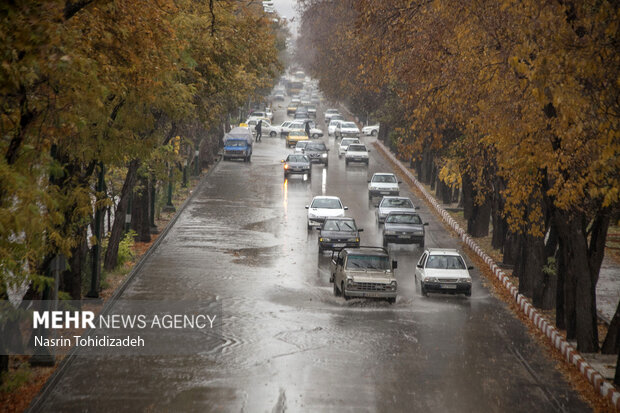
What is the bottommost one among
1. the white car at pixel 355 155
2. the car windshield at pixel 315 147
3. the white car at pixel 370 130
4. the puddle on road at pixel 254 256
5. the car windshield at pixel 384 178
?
the puddle on road at pixel 254 256

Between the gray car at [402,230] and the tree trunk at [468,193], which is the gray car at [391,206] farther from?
the gray car at [402,230]

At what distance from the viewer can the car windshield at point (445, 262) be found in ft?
86.8

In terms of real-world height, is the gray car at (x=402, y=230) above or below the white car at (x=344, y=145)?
below

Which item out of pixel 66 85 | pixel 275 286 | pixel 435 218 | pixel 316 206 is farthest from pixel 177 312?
pixel 435 218

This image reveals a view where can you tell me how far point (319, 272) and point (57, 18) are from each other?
18.8m

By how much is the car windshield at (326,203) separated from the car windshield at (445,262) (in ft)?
40.3

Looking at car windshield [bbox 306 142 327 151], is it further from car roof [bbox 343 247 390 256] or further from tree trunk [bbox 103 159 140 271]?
car roof [bbox 343 247 390 256]

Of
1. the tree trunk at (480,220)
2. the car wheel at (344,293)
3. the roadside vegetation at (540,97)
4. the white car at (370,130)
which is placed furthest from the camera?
the white car at (370,130)

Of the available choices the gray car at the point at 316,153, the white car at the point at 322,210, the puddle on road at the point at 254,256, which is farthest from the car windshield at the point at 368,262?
the gray car at the point at 316,153

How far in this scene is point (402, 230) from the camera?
34094 mm

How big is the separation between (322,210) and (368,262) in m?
12.6

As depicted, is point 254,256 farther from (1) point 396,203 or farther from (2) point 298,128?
(2) point 298,128

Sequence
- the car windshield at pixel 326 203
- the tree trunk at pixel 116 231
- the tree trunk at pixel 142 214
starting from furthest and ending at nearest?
the car windshield at pixel 326 203 < the tree trunk at pixel 142 214 < the tree trunk at pixel 116 231

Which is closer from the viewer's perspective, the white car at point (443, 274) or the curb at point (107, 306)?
the curb at point (107, 306)
